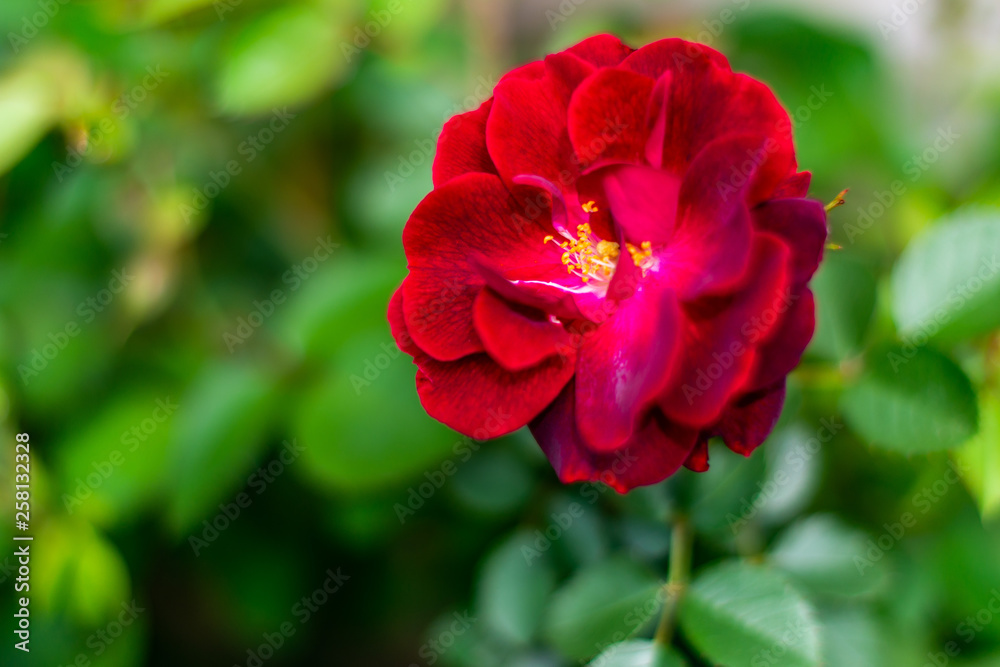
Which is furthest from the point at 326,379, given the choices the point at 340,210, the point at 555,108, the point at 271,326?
the point at 555,108

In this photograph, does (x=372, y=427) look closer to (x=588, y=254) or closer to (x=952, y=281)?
(x=588, y=254)

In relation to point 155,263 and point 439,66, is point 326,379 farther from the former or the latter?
point 439,66

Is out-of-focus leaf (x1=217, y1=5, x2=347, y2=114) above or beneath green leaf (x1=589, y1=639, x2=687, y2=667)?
above

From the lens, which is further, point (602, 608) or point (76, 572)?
point (76, 572)

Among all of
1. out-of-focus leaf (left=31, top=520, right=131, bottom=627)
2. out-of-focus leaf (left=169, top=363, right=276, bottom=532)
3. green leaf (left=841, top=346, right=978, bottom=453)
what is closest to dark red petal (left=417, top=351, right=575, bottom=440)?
green leaf (left=841, top=346, right=978, bottom=453)

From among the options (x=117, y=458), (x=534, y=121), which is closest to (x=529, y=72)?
(x=534, y=121)

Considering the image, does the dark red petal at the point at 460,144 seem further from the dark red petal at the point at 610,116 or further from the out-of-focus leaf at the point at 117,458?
the out-of-focus leaf at the point at 117,458

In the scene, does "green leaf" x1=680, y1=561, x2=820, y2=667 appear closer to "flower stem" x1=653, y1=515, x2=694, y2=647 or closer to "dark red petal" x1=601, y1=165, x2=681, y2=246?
"flower stem" x1=653, y1=515, x2=694, y2=647
